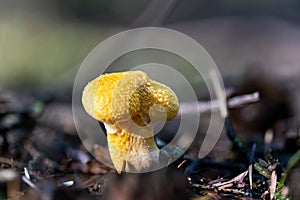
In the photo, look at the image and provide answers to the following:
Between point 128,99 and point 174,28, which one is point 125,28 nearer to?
point 174,28

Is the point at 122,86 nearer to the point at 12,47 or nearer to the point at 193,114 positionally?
the point at 193,114

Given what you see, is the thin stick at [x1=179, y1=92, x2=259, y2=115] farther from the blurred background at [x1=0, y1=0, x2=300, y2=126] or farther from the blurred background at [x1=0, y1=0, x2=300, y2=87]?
the blurred background at [x1=0, y1=0, x2=300, y2=87]

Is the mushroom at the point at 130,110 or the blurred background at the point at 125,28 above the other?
the blurred background at the point at 125,28

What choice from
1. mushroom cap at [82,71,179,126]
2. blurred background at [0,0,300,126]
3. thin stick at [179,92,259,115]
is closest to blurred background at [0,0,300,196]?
blurred background at [0,0,300,126]

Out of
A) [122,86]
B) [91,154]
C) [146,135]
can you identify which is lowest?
[91,154]

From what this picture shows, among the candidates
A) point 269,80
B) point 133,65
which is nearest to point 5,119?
point 269,80

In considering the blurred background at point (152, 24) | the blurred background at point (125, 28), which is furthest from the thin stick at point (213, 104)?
the blurred background at point (125, 28)

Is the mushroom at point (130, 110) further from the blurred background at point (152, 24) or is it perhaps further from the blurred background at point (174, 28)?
the blurred background at point (152, 24)
